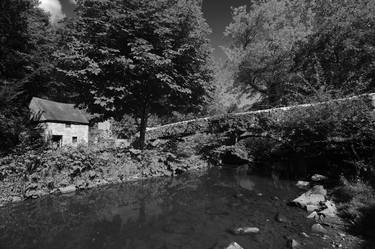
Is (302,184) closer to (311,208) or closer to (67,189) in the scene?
(311,208)

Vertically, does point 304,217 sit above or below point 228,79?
below

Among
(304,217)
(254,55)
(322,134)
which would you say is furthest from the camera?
(254,55)

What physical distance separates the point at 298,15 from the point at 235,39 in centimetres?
723

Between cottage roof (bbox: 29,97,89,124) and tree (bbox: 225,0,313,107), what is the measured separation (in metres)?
19.5

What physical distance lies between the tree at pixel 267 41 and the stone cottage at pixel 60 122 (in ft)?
61.9

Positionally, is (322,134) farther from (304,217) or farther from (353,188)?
(304,217)

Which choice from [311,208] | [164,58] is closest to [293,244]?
[311,208]

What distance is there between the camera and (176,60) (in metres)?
15.9

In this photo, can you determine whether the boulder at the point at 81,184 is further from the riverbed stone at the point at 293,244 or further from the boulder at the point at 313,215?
the boulder at the point at 313,215

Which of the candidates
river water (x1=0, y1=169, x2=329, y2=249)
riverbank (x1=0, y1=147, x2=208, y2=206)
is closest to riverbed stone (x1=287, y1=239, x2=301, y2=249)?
river water (x1=0, y1=169, x2=329, y2=249)

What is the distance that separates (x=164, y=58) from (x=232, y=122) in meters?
8.15

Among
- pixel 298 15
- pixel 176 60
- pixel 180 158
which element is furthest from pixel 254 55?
pixel 180 158

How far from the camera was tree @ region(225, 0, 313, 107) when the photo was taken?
2391cm

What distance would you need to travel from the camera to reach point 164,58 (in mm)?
14234
